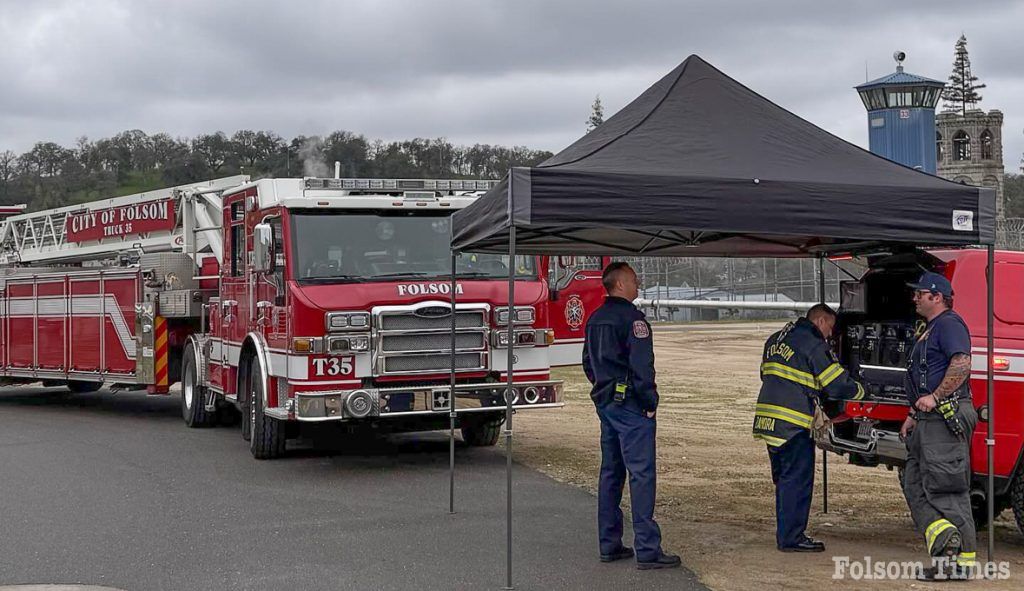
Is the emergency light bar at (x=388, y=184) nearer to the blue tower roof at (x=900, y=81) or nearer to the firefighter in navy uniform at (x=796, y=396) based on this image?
the firefighter in navy uniform at (x=796, y=396)

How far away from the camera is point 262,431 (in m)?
12.2

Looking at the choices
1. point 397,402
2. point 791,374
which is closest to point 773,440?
point 791,374

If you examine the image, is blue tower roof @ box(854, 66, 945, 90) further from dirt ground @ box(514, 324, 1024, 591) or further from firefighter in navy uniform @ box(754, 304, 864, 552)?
firefighter in navy uniform @ box(754, 304, 864, 552)

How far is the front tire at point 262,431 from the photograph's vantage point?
1220 cm

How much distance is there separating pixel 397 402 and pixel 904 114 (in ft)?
67.0

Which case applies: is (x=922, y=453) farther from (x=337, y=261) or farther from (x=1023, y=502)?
(x=337, y=261)

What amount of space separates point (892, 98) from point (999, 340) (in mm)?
21715

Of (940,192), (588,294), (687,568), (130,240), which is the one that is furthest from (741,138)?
(130,240)

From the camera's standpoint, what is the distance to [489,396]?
1151cm

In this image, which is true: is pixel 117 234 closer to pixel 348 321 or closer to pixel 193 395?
pixel 193 395

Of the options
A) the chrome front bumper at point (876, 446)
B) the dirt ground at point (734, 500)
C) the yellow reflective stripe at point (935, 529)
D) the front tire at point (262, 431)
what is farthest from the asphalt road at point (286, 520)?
the chrome front bumper at point (876, 446)

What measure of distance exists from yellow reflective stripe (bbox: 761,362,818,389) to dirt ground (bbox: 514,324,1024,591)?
1.11 metres

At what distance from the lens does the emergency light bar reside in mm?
11758

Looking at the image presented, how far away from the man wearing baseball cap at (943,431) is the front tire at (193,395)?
10.2 metres
